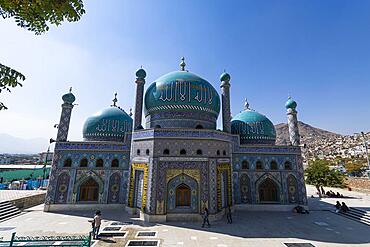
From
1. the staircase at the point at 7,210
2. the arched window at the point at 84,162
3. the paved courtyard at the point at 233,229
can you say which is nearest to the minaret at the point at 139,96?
the arched window at the point at 84,162

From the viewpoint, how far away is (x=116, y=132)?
55.1ft

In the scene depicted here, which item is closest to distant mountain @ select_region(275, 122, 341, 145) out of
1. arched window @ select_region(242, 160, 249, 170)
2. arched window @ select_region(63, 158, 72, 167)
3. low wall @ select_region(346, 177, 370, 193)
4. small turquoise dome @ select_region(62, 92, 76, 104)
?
low wall @ select_region(346, 177, 370, 193)

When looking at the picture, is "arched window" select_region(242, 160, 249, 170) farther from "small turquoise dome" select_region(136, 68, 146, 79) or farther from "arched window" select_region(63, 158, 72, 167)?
"arched window" select_region(63, 158, 72, 167)

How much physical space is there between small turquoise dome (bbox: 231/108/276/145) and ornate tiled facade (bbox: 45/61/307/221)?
0.09 meters

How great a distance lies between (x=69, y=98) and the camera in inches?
629

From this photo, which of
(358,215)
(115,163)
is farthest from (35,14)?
(358,215)

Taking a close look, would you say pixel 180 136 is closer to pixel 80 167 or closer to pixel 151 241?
pixel 151 241

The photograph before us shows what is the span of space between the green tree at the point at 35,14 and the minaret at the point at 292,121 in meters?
16.7

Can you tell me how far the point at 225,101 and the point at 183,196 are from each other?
8.12m

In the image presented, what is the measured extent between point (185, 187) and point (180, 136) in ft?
10.3

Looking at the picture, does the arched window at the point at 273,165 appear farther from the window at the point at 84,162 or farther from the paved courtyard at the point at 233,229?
the window at the point at 84,162

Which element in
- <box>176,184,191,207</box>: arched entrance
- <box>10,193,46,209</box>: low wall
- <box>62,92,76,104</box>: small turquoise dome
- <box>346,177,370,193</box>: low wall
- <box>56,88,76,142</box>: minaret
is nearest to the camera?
<box>176,184,191,207</box>: arched entrance

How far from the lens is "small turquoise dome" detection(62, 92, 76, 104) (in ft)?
52.2

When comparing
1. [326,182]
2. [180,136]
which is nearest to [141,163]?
[180,136]
